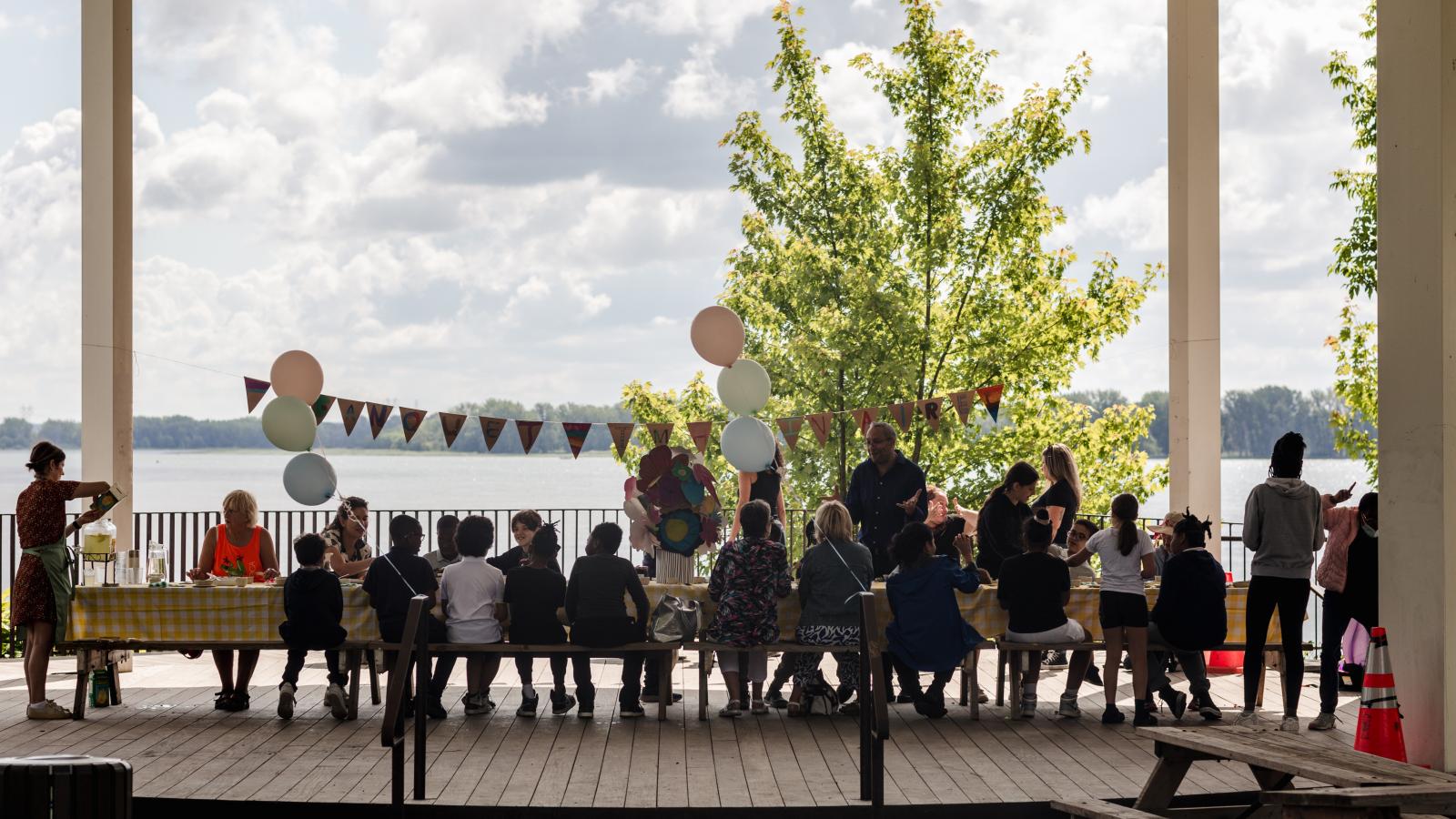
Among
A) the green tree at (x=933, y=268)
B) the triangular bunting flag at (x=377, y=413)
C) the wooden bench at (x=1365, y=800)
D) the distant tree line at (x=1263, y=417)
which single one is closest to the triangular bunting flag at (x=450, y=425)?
the triangular bunting flag at (x=377, y=413)

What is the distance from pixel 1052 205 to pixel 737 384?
611cm

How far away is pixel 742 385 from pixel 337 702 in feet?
10.3

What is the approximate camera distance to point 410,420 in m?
9.00

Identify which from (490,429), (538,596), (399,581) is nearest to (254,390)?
(490,429)

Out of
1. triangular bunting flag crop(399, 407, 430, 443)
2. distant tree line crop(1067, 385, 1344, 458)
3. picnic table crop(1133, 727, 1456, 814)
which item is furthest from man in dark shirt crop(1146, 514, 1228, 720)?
distant tree line crop(1067, 385, 1344, 458)

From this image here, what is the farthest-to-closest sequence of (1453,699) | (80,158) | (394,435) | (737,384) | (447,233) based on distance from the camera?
(447,233) → (394,435) → (80,158) → (737,384) → (1453,699)

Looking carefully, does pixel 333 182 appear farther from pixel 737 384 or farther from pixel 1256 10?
pixel 737 384

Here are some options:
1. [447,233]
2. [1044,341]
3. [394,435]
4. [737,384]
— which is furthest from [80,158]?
[447,233]

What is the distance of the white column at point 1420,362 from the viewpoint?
217 inches

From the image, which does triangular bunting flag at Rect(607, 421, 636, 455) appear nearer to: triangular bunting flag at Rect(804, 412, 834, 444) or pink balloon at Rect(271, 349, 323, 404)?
triangular bunting flag at Rect(804, 412, 834, 444)

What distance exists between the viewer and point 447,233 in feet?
215

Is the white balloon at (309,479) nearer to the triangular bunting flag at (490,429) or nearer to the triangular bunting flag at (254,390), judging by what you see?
the triangular bunting flag at (254,390)

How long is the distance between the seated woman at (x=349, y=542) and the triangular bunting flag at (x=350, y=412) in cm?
83

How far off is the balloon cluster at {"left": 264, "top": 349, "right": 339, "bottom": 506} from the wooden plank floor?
1249 millimetres
